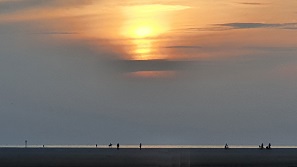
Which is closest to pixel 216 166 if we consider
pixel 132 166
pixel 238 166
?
pixel 238 166

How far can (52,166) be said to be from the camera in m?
101

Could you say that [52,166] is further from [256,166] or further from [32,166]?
[256,166]

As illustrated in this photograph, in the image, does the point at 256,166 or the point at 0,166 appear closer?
the point at 0,166

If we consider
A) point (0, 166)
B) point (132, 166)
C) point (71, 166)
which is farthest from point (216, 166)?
point (0, 166)

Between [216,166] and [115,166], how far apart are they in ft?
37.6

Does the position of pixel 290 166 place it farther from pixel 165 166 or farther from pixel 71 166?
pixel 71 166

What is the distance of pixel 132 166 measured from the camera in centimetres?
10112

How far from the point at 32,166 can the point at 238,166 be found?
2228 centimetres

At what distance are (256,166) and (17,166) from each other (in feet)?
85.9

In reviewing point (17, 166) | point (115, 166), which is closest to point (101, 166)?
point (115, 166)

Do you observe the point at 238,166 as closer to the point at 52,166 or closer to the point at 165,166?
the point at 165,166

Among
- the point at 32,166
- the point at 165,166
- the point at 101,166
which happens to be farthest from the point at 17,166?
the point at 165,166

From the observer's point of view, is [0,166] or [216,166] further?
[216,166]

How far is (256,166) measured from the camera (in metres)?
105
